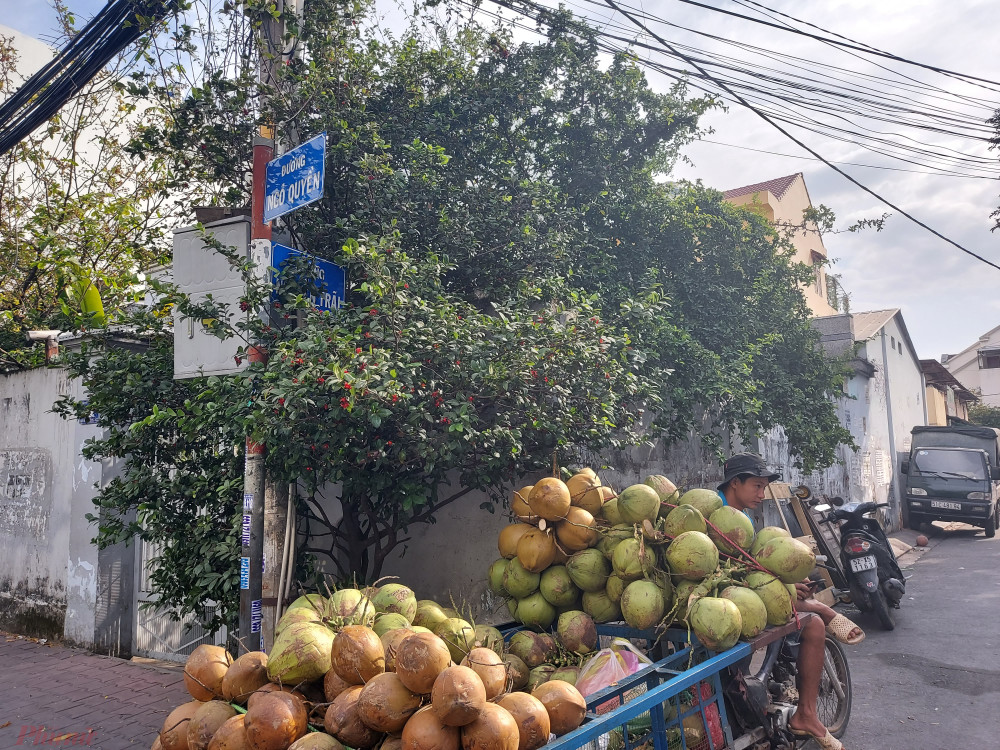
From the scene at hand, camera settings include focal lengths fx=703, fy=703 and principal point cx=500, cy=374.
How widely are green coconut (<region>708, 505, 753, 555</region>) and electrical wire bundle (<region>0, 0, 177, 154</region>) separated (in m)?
5.31

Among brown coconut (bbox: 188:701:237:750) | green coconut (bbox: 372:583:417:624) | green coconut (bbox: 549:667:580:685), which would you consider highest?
green coconut (bbox: 372:583:417:624)

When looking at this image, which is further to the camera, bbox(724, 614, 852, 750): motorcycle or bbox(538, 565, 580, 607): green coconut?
bbox(538, 565, 580, 607): green coconut

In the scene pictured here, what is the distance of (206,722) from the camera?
2.62 m

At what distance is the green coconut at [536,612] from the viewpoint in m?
4.00

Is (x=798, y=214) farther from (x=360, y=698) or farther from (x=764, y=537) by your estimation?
(x=360, y=698)

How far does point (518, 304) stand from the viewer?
569 centimetres

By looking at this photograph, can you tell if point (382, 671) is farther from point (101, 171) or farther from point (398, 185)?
point (101, 171)

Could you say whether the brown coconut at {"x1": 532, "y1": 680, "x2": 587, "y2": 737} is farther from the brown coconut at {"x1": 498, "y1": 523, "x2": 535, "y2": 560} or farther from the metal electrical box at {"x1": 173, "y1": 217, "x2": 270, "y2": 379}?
the metal electrical box at {"x1": 173, "y1": 217, "x2": 270, "y2": 379}

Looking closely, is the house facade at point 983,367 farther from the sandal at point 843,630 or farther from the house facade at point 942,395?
the sandal at point 843,630

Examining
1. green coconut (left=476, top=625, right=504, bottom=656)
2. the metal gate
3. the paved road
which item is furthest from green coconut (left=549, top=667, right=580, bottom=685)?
the metal gate

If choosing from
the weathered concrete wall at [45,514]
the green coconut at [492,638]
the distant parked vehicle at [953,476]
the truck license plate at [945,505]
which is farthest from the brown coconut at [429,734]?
the truck license plate at [945,505]

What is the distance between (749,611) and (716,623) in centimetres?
28

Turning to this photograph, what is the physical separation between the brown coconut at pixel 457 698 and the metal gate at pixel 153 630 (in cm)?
543

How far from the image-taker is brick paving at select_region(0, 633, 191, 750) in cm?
516
